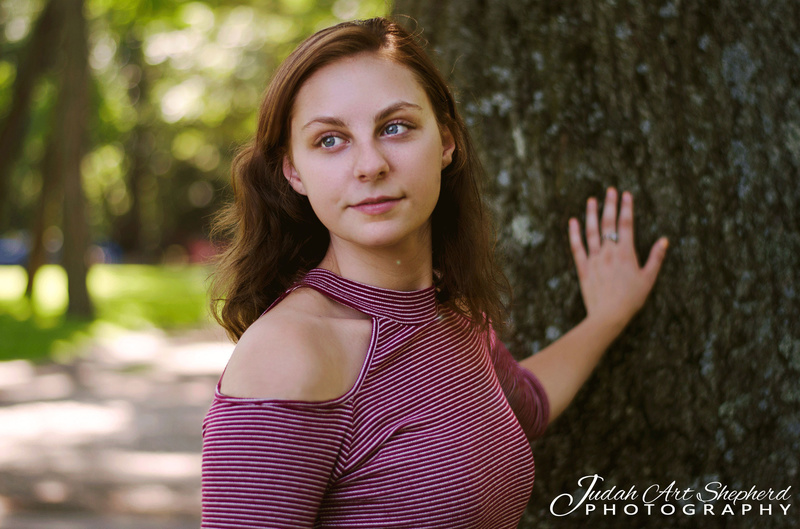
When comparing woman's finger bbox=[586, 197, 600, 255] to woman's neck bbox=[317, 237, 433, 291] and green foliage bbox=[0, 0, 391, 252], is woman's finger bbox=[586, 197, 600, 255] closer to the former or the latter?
woman's neck bbox=[317, 237, 433, 291]

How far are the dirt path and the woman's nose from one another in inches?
47.5

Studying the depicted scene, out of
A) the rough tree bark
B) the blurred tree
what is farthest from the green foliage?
the rough tree bark

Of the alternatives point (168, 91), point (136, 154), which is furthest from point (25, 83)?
point (136, 154)

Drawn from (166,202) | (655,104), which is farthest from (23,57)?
(166,202)

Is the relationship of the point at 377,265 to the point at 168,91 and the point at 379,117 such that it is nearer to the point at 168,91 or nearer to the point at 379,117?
the point at 379,117

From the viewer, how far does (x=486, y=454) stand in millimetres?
1795

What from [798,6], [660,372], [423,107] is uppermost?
[423,107]

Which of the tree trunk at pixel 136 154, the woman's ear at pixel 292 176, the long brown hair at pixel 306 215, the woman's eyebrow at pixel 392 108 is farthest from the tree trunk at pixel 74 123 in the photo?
the tree trunk at pixel 136 154

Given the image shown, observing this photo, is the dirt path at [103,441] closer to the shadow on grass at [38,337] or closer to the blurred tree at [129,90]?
the shadow on grass at [38,337]

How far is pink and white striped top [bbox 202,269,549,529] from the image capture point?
4.77 feet

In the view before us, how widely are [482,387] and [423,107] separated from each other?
27.7 inches

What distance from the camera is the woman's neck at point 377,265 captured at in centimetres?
188

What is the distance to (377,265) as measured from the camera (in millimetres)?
1886

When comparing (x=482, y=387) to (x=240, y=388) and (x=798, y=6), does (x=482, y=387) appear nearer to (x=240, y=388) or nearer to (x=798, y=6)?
(x=240, y=388)
